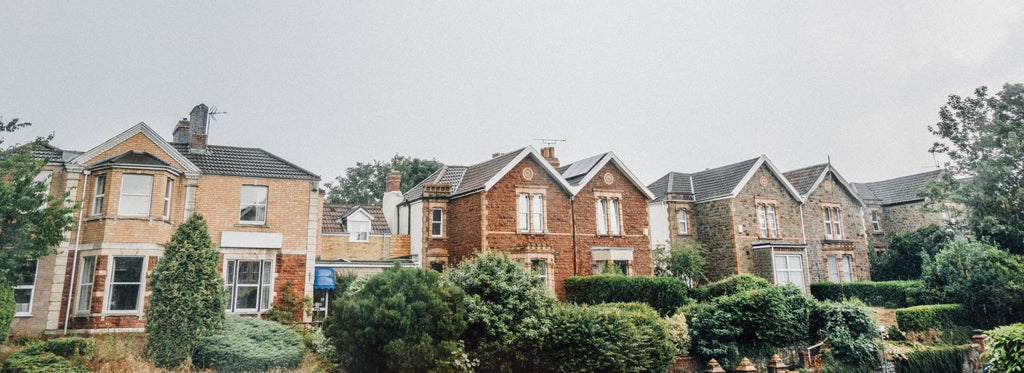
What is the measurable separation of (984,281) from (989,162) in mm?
7873

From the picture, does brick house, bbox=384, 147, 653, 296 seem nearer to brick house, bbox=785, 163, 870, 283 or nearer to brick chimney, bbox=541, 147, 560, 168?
brick chimney, bbox=541, 147, 560, 168

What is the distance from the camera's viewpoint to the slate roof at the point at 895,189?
4247 centimetres

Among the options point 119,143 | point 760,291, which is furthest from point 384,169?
point 760,291

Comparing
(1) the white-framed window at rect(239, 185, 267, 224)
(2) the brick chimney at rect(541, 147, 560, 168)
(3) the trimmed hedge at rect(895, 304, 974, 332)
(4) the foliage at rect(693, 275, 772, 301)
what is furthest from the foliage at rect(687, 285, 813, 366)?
(1) the white-framed window at rect(239, 185, 267, 224)

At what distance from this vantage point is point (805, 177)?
38844 millimetres

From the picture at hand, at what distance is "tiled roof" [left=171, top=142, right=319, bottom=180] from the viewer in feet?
78.4

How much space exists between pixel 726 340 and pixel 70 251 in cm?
2290

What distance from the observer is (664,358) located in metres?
16.7

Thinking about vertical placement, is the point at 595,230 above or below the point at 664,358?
above

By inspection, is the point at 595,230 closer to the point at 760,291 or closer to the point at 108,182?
the point at 760,291

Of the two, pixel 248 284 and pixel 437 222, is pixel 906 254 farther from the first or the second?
pixel 248 284

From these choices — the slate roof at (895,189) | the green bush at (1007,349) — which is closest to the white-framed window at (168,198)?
the green bush at (1007,349)

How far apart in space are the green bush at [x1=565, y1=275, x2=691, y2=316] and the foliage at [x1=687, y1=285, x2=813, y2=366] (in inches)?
169

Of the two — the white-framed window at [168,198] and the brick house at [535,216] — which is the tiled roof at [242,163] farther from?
the brick house at [535,216]
